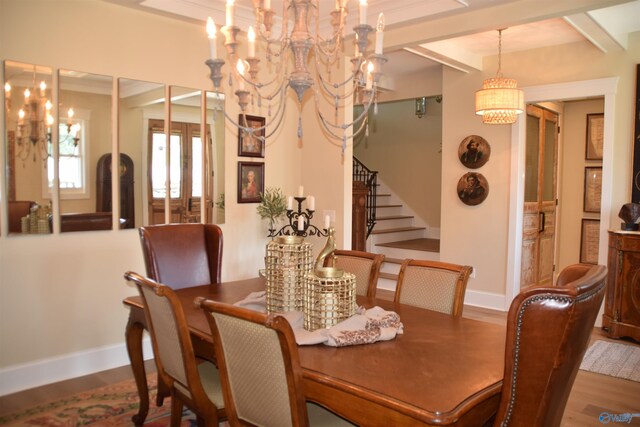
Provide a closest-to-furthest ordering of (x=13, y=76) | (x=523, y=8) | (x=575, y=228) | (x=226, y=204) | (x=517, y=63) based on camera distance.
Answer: (x=13, y=76) → (x=523, y=8) → (x=226, y=204) → (x=517, y=63) → (x=575, y=228)

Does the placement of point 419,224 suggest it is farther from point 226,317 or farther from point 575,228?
point 226,317

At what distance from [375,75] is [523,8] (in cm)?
177

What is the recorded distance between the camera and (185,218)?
12.9ft

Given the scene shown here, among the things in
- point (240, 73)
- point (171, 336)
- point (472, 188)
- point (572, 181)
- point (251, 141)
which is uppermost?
point (240, 73)

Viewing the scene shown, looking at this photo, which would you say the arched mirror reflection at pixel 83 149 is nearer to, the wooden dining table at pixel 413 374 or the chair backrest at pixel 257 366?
the wooden dining table at pixel 413 374

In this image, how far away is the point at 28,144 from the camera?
3.15 meters

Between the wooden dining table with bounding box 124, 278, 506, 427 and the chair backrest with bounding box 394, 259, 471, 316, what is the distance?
0.88 ft

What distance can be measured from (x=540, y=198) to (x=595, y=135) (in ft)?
4.53

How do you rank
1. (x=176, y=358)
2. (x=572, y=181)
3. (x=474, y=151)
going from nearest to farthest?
(x=176, y=358) → (x=474, y=151) → (x=572, y=181)

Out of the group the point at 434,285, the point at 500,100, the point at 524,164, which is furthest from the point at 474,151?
the point at 434,285

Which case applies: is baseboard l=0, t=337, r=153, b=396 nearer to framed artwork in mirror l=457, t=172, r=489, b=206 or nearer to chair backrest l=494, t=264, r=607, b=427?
chair backrest l=494, t=264, r=607, b=427

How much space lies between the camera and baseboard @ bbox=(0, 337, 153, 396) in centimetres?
316

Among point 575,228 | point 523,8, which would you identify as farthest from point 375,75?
point 575,228

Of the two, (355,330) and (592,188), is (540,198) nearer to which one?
(592,188)
